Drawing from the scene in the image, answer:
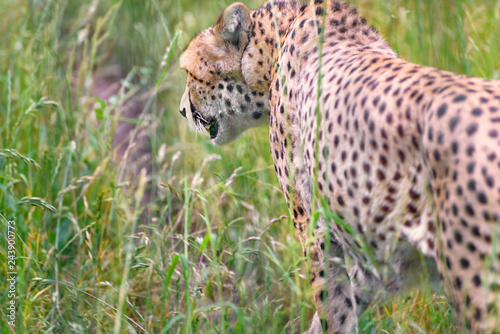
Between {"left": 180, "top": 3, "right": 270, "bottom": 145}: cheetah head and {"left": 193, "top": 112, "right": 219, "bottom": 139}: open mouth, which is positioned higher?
{"left": 180, "top": 3, "right": 270, "bottom": 145}: cheetah head

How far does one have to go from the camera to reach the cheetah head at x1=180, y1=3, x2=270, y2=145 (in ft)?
8.97

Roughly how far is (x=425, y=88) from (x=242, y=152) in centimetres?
188

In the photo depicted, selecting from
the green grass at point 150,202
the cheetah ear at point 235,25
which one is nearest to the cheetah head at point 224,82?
the cheetah ear at point 235,25

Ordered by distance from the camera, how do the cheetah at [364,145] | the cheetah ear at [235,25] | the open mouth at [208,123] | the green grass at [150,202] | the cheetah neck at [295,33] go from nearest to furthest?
the cheetah at [364,145] → the green grass at [150,202] → the cheetah neck at [295,33] → the cheetah ear at [235,25] → the open mouth at [208,123]

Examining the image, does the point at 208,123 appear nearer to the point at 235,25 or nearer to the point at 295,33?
the point at 235,25

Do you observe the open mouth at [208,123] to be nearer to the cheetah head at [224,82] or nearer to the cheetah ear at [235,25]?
the cheetah head at [224,82]

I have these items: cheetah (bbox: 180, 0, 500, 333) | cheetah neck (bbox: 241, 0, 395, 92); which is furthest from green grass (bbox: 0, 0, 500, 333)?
cheetah neck (bbox: 241, 0, 395, 92)

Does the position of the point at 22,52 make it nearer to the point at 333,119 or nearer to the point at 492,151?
the point at 333,119

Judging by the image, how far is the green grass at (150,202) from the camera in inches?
90.7

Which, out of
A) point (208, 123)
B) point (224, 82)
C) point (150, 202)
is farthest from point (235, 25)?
point (150, 202)

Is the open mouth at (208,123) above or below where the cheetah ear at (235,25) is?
below

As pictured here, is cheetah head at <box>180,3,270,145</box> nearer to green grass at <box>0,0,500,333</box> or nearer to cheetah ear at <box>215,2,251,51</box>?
cheetah ear at <box>215,2,251,51</box>

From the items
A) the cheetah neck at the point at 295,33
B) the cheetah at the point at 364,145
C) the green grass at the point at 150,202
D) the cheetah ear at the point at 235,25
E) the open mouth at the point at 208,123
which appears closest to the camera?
the cheetah at the point at 364,145

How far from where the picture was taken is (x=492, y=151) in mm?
1494
